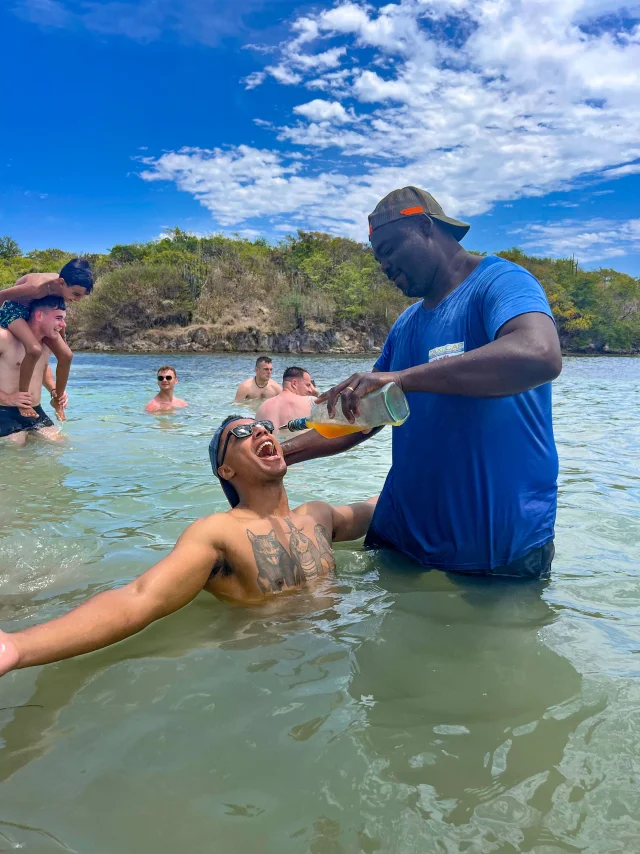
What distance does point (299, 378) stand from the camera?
8.97 m

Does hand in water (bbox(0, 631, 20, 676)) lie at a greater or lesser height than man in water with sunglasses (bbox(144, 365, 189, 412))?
lesser

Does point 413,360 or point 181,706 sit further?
point 413,360

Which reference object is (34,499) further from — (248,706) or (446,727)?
(446,727)

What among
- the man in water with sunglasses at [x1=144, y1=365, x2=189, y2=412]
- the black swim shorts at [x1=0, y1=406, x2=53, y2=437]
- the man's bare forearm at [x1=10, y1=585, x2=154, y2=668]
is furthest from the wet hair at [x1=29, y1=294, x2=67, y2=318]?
the man's bare forearm at [x1=10, y1=585, x2=154, y2=668]

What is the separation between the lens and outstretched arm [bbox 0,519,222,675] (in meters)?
2.02

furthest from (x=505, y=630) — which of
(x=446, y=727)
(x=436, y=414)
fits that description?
(x=436, y=414)

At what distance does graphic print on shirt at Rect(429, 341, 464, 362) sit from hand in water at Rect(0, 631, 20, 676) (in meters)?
1.84

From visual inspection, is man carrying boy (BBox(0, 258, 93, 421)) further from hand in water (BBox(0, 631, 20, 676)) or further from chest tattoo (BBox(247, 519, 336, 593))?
hand in water (BBox(0, 631, 20, 676))

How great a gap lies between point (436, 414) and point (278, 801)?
5.30 feet

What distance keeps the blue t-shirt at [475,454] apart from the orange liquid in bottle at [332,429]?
363mm

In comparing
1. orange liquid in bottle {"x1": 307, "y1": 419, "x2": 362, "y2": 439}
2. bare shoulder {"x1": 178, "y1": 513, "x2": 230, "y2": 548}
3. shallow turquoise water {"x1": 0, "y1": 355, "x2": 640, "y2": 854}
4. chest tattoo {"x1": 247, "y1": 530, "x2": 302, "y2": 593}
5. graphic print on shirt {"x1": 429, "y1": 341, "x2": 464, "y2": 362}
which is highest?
graphic print on shirt {"x1": 429, "y1": 341, "x2": 464, "y2": 362}

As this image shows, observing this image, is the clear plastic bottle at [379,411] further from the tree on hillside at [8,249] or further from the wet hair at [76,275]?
the tree on hillside at [8,249]

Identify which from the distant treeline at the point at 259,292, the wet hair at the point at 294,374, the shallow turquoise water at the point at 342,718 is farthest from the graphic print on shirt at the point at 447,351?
the distant treeline at the point at 259,292

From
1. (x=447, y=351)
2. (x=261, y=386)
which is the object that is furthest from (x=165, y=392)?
(x=447, y=351)
